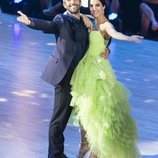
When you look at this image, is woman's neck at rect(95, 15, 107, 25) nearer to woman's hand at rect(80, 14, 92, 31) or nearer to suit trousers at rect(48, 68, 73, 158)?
woman's hand at rect(80, 14, 92, 31)

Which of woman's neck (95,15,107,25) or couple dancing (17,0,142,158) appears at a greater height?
woman's neck (95,15,107,25)

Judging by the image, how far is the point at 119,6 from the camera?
30.2 feet

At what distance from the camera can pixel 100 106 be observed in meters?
3.21

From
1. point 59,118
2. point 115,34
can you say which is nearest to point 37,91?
point 59,118

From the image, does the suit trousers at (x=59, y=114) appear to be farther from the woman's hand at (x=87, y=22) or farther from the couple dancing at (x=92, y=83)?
the woman's hand at (x=87, y=22)

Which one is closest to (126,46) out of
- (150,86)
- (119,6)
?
(119,6)

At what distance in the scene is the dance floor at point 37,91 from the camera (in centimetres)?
403

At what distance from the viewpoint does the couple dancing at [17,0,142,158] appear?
3.21 meters

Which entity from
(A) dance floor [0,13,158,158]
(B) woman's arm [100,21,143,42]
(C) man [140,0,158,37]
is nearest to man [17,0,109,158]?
(B) woman's arm [100,21,143,42]

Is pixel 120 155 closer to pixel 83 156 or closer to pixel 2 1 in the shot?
pixel 83 156

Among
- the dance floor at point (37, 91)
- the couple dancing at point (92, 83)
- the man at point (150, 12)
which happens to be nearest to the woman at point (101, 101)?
the couple dancing at point (92, 83)

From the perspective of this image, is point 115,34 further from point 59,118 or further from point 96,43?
point 59,118

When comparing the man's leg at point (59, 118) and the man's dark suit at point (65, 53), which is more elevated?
the man's dark suit at point (65, 53)

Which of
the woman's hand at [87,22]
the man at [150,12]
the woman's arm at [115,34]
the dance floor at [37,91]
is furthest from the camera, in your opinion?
the man at [150,12]
